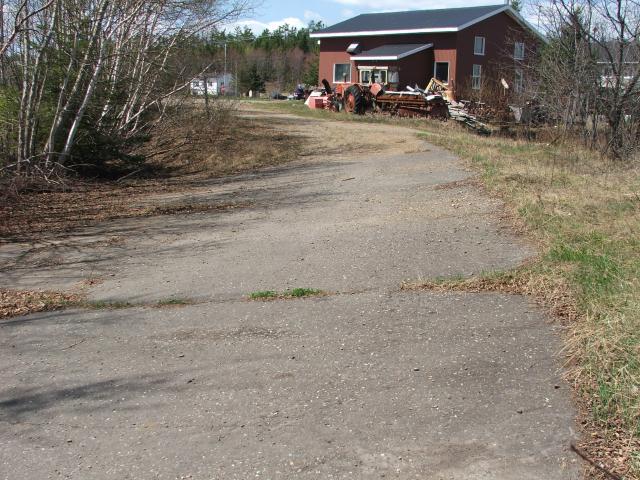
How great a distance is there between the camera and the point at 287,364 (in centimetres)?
476

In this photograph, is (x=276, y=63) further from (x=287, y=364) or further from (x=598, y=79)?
(x=287, y=364)

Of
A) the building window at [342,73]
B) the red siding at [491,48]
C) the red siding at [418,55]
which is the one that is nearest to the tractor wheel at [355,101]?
the red siding at [418,55]

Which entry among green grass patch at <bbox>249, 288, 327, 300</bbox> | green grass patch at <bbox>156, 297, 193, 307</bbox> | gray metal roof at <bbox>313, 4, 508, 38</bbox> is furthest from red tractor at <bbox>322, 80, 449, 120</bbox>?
green grass patch at <bbox>156, 297, 193, 307</bbox>

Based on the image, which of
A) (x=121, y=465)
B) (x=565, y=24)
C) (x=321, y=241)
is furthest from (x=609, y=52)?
(x=121, y=465)

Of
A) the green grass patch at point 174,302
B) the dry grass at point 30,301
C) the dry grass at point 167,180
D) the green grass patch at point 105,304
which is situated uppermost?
the dry grass at point 167,180

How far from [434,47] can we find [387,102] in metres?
8.72

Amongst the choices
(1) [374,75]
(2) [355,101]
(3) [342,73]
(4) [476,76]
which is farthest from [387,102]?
(3) [342,73]

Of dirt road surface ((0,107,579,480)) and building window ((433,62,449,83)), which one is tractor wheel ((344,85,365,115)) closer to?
building window ((433,62,449,83))

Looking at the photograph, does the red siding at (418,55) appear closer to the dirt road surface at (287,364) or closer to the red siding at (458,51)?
the red siding at (458,51)

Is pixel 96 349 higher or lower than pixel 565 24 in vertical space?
lower

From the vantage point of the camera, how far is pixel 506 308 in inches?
216

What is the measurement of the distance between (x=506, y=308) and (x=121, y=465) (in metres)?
3.32

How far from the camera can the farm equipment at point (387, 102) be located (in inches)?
1097

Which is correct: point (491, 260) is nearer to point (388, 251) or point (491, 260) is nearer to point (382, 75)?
point (388, 251)
